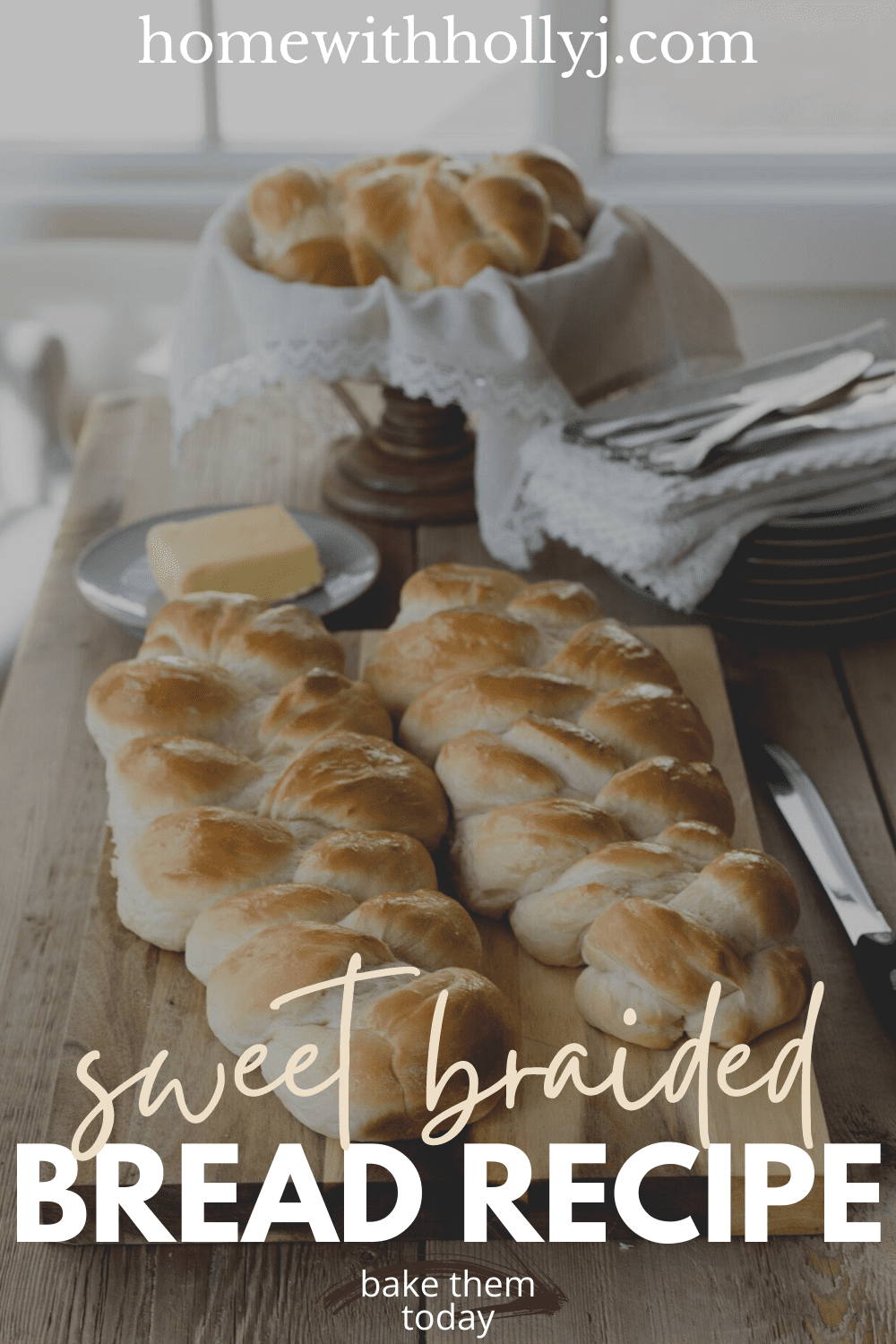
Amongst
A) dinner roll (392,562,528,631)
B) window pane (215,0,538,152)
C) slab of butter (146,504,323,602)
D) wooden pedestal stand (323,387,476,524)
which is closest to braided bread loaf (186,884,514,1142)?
dinner roll (392,562,528,631)

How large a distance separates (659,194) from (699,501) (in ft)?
4.56

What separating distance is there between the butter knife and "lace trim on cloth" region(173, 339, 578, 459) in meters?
0.47

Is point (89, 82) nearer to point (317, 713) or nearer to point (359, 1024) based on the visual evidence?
point (317, 713)

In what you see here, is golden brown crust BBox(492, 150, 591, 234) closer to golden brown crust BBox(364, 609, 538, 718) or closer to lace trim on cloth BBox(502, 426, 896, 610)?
lace trim on cloth BBox(502, 426, 896, 610)

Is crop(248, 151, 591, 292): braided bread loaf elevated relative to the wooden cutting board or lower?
elevated

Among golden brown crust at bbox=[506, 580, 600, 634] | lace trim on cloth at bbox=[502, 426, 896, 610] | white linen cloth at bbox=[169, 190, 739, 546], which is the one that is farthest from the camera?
white linen cloth at bbox=[169, 190, 739, 546]

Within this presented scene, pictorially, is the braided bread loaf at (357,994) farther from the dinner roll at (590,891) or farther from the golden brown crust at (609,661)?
the golden brown crust at (609,661)

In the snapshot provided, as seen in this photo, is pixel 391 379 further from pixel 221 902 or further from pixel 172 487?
pixel 221 902

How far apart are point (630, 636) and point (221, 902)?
16.3 inches

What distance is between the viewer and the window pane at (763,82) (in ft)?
7.96

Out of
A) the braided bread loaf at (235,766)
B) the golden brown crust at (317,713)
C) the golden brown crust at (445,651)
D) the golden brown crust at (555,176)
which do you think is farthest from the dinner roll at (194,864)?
the golden brown crust at (555,176)

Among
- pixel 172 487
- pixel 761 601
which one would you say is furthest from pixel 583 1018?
pixel 172 487

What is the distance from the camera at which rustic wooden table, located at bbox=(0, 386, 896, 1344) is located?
673 millimetres

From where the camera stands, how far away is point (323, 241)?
4.48ft
